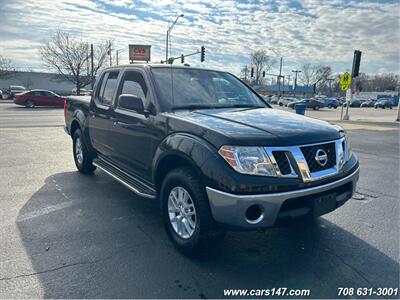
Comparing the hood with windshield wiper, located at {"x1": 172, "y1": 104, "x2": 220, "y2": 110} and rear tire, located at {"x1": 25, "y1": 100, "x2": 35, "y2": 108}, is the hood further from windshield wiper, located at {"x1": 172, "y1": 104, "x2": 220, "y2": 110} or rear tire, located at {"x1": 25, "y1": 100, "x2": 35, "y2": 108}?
rear tire, located at {"x1": 25, "y1": 100, "x2": 35, "y2": 108}

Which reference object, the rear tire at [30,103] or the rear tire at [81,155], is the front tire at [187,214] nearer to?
the rear tire at [81,155]

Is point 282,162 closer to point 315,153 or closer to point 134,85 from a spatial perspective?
point 315,153

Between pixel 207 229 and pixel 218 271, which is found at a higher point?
pixel 207 229

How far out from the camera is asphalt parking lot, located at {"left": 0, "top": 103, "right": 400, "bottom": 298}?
2.70 meters

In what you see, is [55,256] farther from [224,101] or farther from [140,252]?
[224,101]

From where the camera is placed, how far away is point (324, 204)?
295 centimetres

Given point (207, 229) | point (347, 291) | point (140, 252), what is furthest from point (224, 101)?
point (347, 291)

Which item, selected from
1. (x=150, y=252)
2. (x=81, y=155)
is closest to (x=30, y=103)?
(x=81, y=155)

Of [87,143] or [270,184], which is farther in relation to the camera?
[87,143]

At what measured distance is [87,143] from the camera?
18.3 ft

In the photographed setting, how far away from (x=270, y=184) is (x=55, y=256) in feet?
7.26

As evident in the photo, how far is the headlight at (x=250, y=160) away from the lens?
267 cm

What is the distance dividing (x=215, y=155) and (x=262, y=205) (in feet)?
1.90

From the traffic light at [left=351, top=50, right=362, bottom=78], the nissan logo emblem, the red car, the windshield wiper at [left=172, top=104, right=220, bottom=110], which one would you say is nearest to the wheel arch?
the windshield wiper at [left=172, top=104, right=220, bottom=110]
